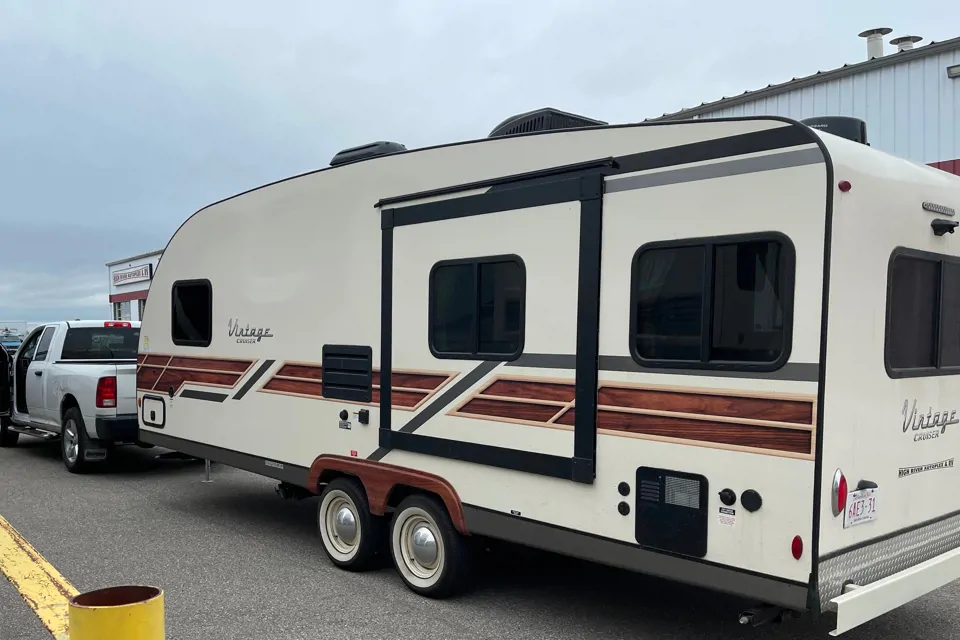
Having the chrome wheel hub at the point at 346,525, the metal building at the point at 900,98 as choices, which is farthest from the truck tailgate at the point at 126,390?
the metal building at the point at 900,98

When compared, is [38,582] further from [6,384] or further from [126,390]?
[6,384]

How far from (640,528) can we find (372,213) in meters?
2.96

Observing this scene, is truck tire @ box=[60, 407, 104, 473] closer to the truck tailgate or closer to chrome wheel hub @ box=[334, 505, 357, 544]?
the truck tailgate

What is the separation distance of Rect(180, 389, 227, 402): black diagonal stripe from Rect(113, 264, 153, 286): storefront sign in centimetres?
2556

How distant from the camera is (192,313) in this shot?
771cm

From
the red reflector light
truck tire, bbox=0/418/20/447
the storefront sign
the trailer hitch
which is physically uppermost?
the storefront sign

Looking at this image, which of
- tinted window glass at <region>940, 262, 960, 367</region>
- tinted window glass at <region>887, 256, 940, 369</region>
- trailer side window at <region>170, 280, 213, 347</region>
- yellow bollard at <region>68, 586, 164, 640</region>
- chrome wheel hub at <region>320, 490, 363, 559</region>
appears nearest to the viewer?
yellow bollard at <region>68, 586, 164, 640</region>

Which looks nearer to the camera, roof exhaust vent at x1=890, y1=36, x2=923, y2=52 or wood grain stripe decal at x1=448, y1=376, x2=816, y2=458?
wood grain stripe decal at x1=448, y1=376, x2=816, y2=458

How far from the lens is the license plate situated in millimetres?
3658

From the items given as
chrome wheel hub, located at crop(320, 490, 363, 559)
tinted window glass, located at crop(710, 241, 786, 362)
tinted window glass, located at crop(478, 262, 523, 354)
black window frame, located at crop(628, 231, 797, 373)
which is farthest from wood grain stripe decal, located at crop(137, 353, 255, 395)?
tinted window glass, located at crop(710, 241, 786, 362)

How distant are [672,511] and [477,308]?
172 centimetres

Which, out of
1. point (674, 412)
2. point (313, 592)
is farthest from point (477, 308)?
point (313, 592)

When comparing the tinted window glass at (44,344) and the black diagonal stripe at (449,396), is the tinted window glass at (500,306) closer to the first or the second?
the black diagonal stripe at (449,396)

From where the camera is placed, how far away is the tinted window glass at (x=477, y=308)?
479 cm
